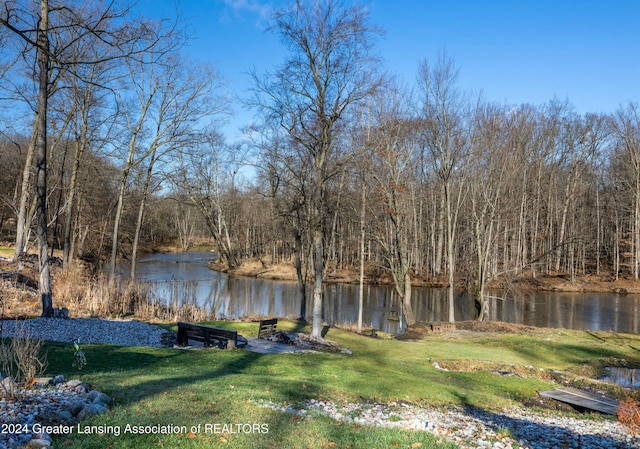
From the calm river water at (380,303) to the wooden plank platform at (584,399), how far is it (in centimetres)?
1219

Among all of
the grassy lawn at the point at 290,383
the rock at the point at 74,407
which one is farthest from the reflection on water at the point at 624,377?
the rock at the point at 74,407

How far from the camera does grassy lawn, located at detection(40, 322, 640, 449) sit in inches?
216

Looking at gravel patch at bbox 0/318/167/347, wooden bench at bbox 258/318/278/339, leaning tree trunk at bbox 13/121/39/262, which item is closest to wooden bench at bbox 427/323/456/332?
wooden bench at bbox 258/318/278/339

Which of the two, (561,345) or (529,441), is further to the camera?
(561,345)

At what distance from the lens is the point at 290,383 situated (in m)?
8.95

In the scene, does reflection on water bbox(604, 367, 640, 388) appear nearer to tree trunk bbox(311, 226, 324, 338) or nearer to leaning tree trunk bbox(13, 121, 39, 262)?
tree trunk bbox(311, 226, 324, 338)

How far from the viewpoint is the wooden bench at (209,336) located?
1251cm

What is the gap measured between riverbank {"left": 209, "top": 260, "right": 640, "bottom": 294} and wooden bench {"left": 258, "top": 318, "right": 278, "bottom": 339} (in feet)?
95.6

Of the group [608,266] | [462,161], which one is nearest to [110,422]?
[462,161]

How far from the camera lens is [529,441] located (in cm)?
693

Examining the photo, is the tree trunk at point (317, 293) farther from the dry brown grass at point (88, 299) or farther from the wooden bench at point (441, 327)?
the wooden bench at point (441, 327)

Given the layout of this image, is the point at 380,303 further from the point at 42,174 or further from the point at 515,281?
the point at 42,174

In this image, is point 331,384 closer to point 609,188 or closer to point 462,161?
point 462,161

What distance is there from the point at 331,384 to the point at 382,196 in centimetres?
1645
